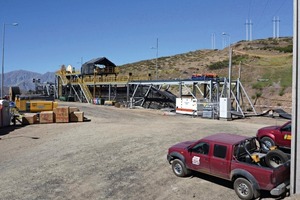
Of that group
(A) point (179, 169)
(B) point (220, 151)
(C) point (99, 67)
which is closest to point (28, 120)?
(A) point (179, 169)

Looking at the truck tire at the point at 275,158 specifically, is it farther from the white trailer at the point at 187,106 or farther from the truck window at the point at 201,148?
the white trailer at the point at 187,106

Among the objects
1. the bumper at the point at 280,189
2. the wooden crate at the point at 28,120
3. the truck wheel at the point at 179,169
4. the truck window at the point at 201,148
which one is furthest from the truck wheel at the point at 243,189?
the wooden crate at the point at 28,120

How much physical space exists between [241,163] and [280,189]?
123cm

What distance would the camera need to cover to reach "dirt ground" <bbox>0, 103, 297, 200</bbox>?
10.6m

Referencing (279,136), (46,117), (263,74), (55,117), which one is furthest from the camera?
(263,74)

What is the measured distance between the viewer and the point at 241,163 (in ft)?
31.1

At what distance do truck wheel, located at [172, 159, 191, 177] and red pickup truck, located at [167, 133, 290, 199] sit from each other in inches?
1.5

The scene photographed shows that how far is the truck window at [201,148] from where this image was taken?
414 inches

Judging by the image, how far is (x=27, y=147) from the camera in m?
18.6

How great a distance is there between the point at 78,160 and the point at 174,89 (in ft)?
171

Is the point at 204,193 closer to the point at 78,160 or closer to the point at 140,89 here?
the point at 78,160

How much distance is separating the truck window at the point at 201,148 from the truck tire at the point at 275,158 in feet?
6.06

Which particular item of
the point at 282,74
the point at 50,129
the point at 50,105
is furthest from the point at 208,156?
the point at 282,74

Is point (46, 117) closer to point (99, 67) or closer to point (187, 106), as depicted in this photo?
point (187, 106)
